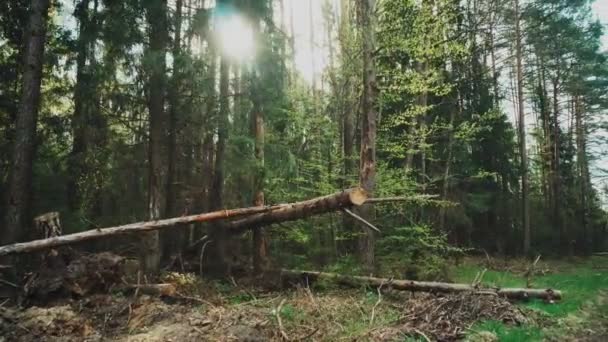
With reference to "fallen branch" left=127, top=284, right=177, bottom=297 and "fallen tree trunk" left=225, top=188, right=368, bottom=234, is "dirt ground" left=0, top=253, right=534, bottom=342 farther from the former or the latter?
"fallen tree trunk" left=225, top=188, right=368, bottom=234

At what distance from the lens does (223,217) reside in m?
7.93

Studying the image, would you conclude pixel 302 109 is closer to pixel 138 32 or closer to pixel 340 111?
pixel 340 111

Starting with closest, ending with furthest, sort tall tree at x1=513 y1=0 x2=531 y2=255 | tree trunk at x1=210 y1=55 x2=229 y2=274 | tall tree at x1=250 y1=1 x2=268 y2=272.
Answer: tree trunk at x1=210 y1=55 x2=229 y2=274 → tall tree at x1=250 y1=1 x2=268 y2=272 → tall tree at x1=513 y1=0 x2=531 y2=255

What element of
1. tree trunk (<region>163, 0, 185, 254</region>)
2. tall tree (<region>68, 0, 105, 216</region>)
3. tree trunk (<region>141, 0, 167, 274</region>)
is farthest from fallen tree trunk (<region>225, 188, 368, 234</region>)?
tall tree (<region>68, 0, 105, 216</region>)

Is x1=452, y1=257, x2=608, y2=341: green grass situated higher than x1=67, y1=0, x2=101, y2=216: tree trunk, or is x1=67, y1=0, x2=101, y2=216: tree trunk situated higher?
x1=67, y1=0, x2=101, y2=216: tree trunk

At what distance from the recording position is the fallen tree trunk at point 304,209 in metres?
7.67

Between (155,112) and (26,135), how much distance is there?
310 cm

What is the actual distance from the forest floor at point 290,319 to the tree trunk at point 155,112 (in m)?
1.17

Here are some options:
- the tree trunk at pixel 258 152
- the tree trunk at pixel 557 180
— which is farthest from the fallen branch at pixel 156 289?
the tree trunk at pixel 557 180

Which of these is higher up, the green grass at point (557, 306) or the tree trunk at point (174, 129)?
the tree trunk at point (174, 129)

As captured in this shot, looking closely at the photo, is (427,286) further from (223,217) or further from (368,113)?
(223,217)

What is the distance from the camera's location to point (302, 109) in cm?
1427

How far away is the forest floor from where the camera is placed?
5695 mm

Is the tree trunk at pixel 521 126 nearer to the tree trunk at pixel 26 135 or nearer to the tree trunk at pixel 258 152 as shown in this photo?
the tree trunk at pixel 258 152
